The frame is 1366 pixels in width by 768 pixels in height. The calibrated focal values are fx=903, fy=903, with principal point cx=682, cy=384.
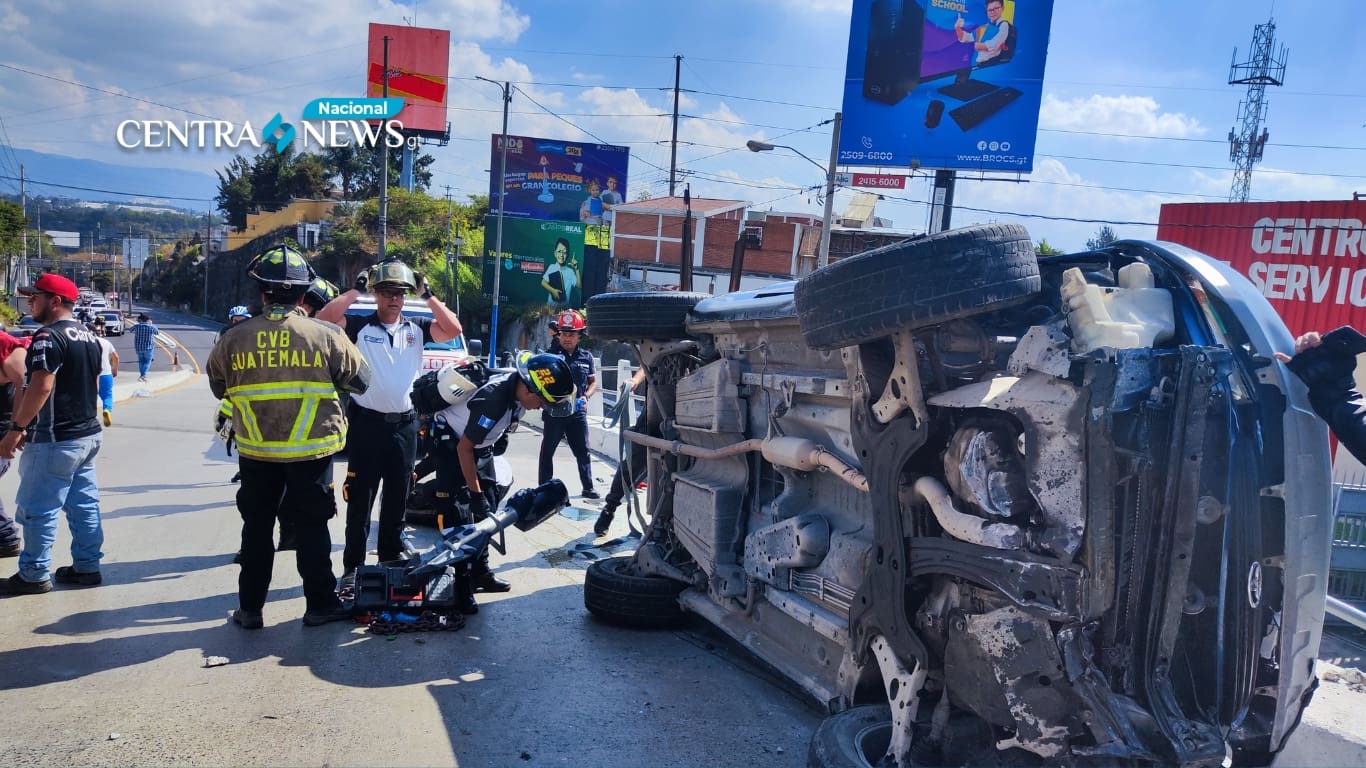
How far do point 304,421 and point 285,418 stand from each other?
9 centimetres

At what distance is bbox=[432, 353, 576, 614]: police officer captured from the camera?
4926mm

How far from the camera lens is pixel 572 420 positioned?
313 inches

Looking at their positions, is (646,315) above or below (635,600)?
above

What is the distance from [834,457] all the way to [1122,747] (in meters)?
1.51

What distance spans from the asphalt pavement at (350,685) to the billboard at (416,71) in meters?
46.5

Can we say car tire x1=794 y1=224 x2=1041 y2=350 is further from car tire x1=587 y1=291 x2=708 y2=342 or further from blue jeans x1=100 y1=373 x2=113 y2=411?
blue jeans x1=100 y1=373 x2=113 y2=411

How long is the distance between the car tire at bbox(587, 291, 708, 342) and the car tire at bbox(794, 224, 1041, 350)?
217 cm

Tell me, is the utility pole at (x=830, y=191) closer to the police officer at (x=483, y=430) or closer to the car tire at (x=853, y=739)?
the police officer at (x=483, y=430)

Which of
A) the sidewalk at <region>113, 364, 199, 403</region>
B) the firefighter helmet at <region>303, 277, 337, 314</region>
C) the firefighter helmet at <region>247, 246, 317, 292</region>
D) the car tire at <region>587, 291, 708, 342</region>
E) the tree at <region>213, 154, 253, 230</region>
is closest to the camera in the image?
the firefighter helmet at <region>247, 246, 317, 292</region>

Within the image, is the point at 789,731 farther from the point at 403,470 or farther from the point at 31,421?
the point at 31,421

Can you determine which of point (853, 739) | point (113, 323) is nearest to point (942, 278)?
point (853, 739)

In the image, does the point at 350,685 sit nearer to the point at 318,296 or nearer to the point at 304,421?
the point at 304,421

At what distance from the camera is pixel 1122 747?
246 centimetres

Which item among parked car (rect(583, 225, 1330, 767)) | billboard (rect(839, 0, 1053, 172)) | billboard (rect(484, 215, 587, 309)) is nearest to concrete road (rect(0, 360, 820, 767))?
parked car (rect(583, 225, 1330, 767))
